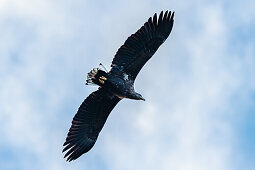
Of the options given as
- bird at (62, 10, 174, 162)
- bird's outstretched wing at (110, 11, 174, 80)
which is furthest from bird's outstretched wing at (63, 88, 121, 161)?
bird's outstretched wing at (110, 11, 174, 80)

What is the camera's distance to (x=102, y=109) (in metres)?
27.2

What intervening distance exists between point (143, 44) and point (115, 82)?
64.9 inches

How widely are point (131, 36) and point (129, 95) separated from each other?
7.23ft

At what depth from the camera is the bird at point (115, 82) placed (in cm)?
2622

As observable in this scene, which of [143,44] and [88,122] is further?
[88,122]

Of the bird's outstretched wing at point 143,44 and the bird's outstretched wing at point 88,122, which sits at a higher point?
the bird's outstretched wing at point 143,44

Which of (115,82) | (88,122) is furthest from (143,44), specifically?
(88,122)

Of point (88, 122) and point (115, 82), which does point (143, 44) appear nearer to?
point (115, 82)

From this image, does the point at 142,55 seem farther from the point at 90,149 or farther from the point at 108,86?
the point at 90,149

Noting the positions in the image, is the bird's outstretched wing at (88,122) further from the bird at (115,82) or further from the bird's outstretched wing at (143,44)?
the bird's outstretched wing at (143,44)

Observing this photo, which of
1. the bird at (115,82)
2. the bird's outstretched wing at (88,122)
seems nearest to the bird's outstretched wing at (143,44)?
the bird at (115,82)

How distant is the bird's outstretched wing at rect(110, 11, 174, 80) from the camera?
1032 inches

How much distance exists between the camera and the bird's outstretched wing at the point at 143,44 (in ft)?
86.0

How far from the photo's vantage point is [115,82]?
86.8ft
